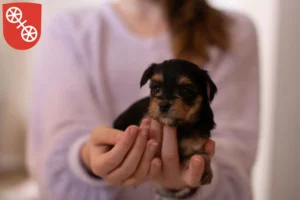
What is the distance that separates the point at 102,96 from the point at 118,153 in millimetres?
158

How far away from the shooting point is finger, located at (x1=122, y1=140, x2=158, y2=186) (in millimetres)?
271

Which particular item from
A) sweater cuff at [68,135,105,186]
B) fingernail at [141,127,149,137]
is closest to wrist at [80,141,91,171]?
sweater cuff at [68,135,105,186]

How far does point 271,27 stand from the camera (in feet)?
1.58

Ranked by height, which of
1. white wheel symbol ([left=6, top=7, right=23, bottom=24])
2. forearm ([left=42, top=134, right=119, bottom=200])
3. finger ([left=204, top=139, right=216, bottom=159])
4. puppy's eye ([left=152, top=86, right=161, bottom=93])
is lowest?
forearm ([left=42, top=134, right=119, bottom=200])

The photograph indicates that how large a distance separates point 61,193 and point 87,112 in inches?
3.8

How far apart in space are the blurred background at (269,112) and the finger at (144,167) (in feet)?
0.47

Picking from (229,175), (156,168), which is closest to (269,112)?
(229,175)

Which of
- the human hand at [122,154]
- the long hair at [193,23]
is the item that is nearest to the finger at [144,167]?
the human hand at [122,154]

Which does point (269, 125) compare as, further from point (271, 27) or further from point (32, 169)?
point (32, 169)

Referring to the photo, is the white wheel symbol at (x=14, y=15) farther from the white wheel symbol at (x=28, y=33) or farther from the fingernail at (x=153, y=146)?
the fingernail at (x=153, y=146)

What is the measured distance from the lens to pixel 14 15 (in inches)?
12.2

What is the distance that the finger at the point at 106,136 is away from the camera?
0.95ft

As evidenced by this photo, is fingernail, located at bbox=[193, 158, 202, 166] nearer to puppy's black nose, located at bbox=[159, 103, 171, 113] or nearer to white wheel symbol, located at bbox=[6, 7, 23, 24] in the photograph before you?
puppy's black nose, located at bbox=[159, 103, 171, 113]

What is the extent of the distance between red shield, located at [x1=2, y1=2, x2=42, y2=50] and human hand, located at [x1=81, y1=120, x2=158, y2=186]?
0.11m
